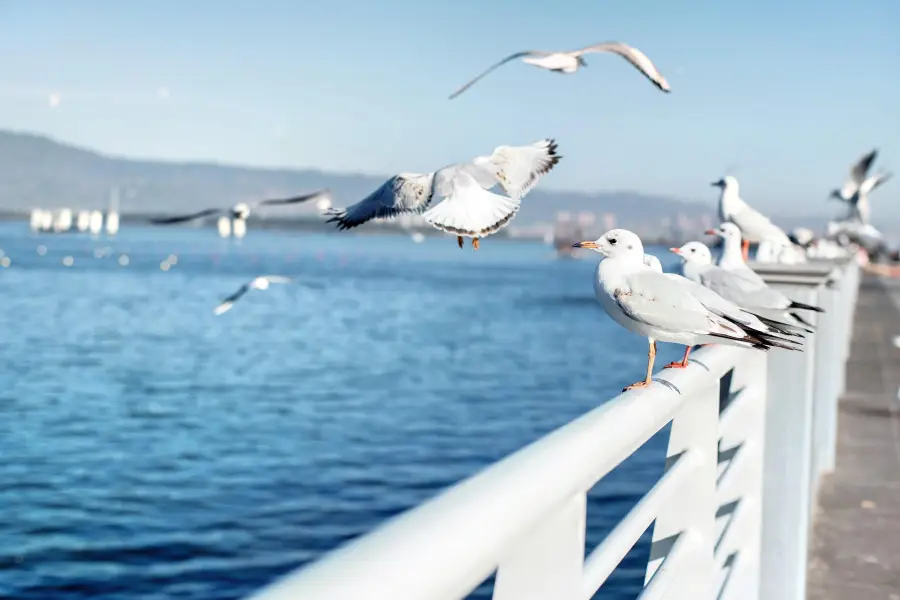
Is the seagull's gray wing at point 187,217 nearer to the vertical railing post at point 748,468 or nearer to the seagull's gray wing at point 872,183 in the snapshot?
the vertical railing post at point 748,468

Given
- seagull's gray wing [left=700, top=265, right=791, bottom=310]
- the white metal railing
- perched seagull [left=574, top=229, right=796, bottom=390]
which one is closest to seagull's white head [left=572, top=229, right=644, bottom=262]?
perched seagull [left=574, top=229, right=796, bottom=390]

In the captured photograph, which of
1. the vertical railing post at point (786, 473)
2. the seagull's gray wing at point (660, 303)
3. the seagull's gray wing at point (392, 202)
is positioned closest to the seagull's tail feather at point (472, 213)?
the seagull's gray wing at point (392, 202)

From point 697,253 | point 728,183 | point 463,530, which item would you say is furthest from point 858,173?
point 463,530

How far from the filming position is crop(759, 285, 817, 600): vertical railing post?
393cm

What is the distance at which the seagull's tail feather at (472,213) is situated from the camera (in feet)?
10.8

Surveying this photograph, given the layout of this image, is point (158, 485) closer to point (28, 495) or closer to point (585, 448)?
point (28, 495)

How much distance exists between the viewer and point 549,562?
1.40 m

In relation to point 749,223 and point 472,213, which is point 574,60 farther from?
point 749,223

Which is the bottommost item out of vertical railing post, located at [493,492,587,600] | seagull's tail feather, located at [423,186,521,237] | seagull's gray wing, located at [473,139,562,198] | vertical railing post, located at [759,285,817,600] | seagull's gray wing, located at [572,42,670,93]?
vertical railing post, located at [759,285,817,600]

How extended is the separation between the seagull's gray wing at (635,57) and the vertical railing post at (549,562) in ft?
9.17

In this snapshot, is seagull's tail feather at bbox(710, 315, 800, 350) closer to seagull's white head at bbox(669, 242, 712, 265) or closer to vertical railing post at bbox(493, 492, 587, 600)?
vertical railing post at bbox(493, 492, 587, 600)

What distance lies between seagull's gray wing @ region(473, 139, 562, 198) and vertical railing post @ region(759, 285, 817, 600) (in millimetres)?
1022

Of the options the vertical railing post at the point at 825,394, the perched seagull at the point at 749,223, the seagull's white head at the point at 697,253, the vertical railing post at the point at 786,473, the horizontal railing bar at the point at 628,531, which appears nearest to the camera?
the horizontal railing bar at the point at 628,531

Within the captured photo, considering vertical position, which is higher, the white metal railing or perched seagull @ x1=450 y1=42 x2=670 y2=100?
perched seagull @ x1=450 y1=42 x2=670 y2=100
